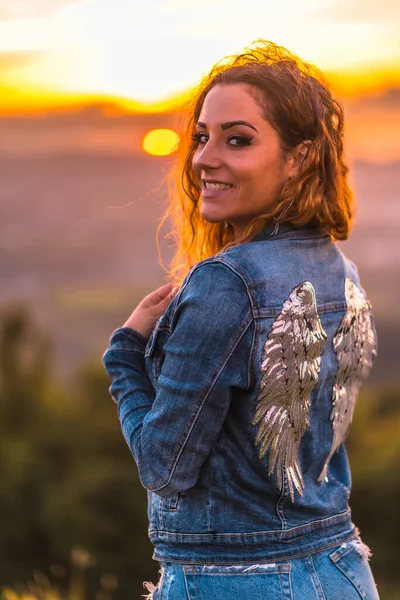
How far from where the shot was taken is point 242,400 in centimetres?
178

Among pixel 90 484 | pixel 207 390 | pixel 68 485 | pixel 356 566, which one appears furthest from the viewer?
pixel 68 485

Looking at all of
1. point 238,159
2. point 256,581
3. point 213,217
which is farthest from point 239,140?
point 256,581

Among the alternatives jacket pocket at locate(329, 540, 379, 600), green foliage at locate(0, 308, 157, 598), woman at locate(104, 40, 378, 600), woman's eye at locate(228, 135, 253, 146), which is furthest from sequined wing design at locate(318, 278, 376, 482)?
green foliage at locate(0, 308, 157, 598)

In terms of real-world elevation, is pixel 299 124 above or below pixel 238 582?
above

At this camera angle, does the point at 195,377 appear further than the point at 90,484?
No

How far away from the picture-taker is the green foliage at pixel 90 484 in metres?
13.2

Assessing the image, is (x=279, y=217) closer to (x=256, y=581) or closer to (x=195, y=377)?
(x=195, y=377)

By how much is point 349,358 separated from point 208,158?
20.4 inches

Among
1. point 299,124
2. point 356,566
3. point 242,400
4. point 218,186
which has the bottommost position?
point 356,566

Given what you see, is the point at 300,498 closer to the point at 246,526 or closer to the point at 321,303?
the point at 246,526

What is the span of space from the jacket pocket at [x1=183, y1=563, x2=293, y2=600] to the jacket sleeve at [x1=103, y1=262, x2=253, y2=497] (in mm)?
174

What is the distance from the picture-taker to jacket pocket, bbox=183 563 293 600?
1791mm

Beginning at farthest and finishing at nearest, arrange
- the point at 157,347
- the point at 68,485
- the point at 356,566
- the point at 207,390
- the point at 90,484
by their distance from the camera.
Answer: the point at 68,485
the point at 90,484
the point at 356,566
the point at 157,347
the point at 207,390

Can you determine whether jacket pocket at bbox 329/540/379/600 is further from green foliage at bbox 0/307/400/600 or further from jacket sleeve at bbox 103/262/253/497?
green foliage at bbox 0/307/400/600
